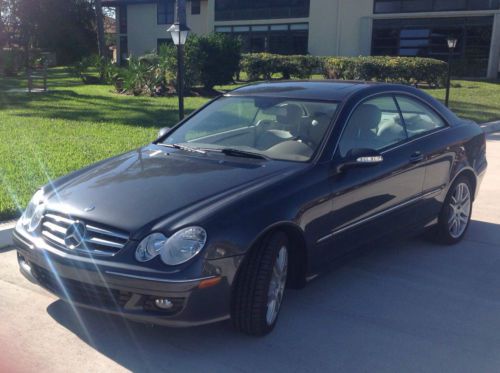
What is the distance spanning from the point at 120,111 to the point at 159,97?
4024 mm

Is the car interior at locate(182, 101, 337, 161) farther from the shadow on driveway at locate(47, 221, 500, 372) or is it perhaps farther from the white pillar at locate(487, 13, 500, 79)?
the white pillar at locate(487, 13, 500, 79)

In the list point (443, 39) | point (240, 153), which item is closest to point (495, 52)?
point (443, 39)

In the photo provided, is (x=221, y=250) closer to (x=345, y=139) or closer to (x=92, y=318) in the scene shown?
(x=92, y=318)

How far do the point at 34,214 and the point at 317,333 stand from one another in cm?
201

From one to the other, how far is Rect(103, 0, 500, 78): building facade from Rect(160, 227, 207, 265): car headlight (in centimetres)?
2758

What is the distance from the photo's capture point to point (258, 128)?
193 inches

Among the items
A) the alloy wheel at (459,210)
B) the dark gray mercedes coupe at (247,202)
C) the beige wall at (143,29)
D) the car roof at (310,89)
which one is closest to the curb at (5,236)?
the dark gray mercedes coupe at (247,202)

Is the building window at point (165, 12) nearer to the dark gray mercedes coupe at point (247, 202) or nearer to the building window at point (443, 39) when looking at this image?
the building window at point (443, 39)

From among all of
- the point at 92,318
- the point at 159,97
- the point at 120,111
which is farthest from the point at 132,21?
the point at 92,318

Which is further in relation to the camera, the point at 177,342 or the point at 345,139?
the point at 345,139

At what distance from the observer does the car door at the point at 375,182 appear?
4328 millimetres

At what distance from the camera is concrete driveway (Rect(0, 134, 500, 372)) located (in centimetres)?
354

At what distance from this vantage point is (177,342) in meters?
3.74

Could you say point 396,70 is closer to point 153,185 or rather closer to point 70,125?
point 70,125
